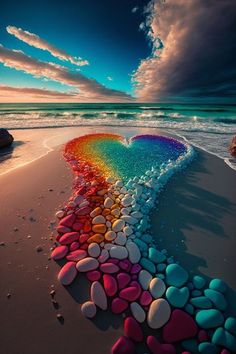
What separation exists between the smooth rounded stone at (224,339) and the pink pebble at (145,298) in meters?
0.58

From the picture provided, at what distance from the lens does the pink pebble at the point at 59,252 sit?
2.39 m

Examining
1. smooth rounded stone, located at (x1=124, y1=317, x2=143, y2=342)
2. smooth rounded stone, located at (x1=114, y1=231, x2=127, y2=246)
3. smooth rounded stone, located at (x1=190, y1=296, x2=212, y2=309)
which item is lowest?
smooth rounded stone, located at (x1=124, y1=317, x2=143, y2=342)

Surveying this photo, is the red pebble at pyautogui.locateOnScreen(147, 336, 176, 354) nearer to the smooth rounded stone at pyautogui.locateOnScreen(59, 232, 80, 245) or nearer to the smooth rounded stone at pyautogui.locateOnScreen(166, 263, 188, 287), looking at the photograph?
the smooth rounded stone at pyautogui.locateOnScreen(166, 263, 188, 287)

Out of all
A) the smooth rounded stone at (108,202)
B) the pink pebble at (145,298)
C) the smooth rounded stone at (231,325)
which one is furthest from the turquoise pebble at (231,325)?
the smooth rounded stone at (108,202)

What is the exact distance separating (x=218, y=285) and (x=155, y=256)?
698 mm

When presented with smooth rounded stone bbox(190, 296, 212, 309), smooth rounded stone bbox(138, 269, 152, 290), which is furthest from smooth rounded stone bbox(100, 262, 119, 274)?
smooth rounded stone bbox(190, 296, 212, 309)

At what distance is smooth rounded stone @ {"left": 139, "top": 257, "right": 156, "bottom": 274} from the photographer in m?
2.16

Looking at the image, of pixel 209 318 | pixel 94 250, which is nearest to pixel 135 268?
pixel 94 250

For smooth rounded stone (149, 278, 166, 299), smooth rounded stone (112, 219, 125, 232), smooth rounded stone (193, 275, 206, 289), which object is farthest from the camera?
smooth rounded stone (112, 219, 125, 232)

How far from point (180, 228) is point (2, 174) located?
13.9ft

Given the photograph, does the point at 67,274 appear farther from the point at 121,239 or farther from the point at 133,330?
the point at 133,330

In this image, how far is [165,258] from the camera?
232 cm

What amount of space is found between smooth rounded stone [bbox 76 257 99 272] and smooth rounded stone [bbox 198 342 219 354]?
118 cm

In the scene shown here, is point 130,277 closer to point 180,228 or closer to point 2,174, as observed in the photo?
point 180,228
